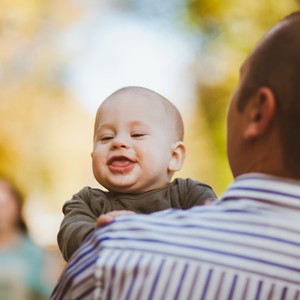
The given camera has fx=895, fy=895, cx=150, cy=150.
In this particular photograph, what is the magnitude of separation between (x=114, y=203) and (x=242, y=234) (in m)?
0.69

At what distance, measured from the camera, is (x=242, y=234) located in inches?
50.6

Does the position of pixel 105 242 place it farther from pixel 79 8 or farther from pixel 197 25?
pixel 79 8

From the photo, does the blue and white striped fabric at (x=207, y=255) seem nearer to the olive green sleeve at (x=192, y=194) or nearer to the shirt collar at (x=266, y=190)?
the shirt collar at (x=266, y=190)

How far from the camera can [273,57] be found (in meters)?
1.35

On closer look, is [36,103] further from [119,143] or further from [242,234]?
[242,234]

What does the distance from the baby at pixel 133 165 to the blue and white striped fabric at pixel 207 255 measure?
56 cm

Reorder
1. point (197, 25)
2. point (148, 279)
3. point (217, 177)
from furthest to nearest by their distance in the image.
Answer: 1. point (197, 25)
2. point (217, 177)
3. point (148, 279)

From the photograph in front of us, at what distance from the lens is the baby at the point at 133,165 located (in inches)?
76.2

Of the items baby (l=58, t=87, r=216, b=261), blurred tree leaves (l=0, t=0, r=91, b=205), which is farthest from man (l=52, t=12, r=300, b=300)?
blurred tree leaves (l=0, t=0, r=91, b=205)

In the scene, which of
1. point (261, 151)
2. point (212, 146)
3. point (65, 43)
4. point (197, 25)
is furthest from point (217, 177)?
point (261, 151)

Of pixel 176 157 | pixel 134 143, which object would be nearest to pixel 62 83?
pixel 176 157

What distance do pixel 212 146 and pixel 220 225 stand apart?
10.1 metres

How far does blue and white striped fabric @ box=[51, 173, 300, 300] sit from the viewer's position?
4.15ft

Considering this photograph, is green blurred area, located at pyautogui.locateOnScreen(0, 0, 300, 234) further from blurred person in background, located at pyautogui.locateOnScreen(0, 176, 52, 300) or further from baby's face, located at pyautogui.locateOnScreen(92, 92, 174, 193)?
baby's face, located at pyautogui.locateOnScreen(92, 92, 174, 193)
